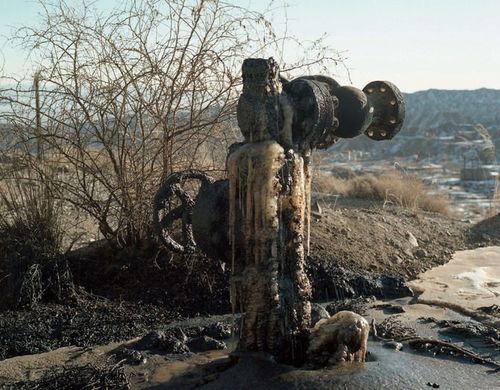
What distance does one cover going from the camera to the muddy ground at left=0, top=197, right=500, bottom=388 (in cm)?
608

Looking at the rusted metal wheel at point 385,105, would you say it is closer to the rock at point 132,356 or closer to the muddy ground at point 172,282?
the muddy ground at point 172,282

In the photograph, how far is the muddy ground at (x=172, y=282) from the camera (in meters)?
6.08

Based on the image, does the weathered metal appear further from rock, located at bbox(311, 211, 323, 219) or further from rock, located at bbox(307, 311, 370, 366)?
rock, located at bbox(311, 211, 323, 219)

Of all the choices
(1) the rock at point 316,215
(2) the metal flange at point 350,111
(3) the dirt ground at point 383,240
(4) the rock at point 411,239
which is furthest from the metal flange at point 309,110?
(4) the rock at point 411,239

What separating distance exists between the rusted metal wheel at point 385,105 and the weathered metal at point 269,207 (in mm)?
1007

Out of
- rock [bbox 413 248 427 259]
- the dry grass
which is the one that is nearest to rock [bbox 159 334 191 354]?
rock [bbox 413 248 427 259]

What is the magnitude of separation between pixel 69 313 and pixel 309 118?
3179 mm

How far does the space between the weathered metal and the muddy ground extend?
1804mm

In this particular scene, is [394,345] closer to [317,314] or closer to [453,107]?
[317,314]

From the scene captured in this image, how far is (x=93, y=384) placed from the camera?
15.0 ft

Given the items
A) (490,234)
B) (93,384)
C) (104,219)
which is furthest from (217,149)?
(490,234)

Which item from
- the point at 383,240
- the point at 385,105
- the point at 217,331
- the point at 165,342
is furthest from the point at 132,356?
the point at 383,240

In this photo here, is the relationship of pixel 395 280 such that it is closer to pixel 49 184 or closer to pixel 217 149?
pixel 217 149

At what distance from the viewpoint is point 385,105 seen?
230 inches
